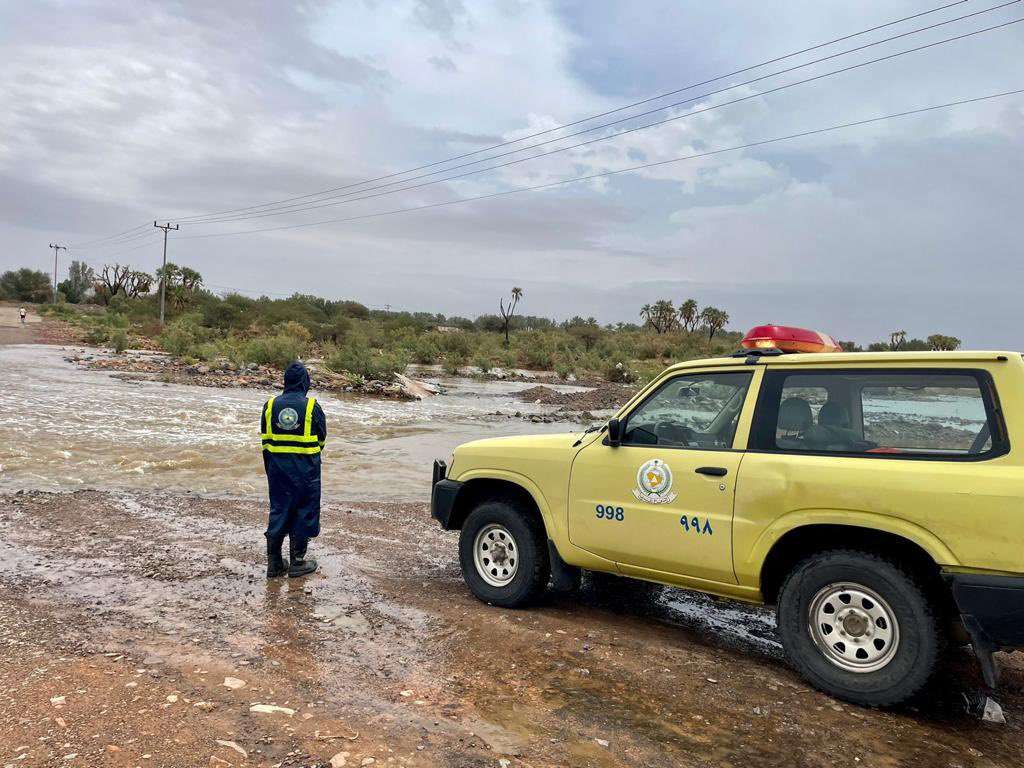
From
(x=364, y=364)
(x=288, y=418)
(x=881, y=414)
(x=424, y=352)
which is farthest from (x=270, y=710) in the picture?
(x=424, y=352)

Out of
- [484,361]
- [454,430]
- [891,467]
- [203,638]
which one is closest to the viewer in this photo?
Result: [891,467]

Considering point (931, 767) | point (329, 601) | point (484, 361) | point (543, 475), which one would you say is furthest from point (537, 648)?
point (484, 361)

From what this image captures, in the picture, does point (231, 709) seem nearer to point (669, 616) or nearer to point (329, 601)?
point (329, 601)

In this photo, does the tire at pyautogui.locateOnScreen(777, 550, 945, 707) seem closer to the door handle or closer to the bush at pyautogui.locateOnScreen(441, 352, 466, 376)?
the door handle

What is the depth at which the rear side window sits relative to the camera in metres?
3.87

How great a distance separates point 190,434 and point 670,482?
41.9ft

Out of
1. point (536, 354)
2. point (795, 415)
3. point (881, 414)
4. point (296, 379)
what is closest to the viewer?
point (881, 414)

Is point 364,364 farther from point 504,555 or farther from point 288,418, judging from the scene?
point 504,555

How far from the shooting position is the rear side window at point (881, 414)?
3873 mm

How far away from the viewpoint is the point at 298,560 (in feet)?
20.9

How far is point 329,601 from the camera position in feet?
18.6

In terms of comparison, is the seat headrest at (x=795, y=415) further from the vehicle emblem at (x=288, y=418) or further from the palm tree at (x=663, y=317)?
the palm tree at (x=663, y=317)

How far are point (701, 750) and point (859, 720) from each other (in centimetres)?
95

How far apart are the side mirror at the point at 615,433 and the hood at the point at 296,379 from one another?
271 cm
